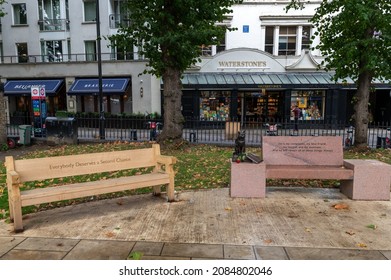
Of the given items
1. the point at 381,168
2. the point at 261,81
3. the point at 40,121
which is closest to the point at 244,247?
the point at 381,168

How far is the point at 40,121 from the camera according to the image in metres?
15.7

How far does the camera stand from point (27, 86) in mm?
26281

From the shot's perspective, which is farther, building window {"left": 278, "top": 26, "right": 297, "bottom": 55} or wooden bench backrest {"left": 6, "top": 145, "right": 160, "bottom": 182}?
building window {"left": 278, "top": 26, "right": 297, "bottom": 55}

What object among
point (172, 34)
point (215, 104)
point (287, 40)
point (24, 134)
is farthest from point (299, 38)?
point (24, 134)

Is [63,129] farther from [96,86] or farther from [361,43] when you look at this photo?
[361,43]

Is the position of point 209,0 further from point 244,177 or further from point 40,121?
point 40,121

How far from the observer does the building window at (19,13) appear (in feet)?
90.0

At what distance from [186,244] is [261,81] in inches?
776

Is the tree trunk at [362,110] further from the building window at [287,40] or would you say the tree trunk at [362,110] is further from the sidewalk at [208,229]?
the building window at [287,40]

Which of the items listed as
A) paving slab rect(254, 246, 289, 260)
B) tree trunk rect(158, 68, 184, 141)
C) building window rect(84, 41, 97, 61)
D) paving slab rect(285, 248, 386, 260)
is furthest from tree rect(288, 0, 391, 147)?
building window rect(84, 41, 97, 61)

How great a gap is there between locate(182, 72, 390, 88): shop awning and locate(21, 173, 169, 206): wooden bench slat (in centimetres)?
1745

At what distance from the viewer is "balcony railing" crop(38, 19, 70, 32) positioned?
88.0 ft

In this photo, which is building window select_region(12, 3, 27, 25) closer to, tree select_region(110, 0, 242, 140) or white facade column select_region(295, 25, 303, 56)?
tree select_region(110, 0, 242, 140)

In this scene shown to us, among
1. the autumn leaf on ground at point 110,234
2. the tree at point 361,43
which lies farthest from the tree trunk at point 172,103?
the autumn leaf on ground at point 110,234
